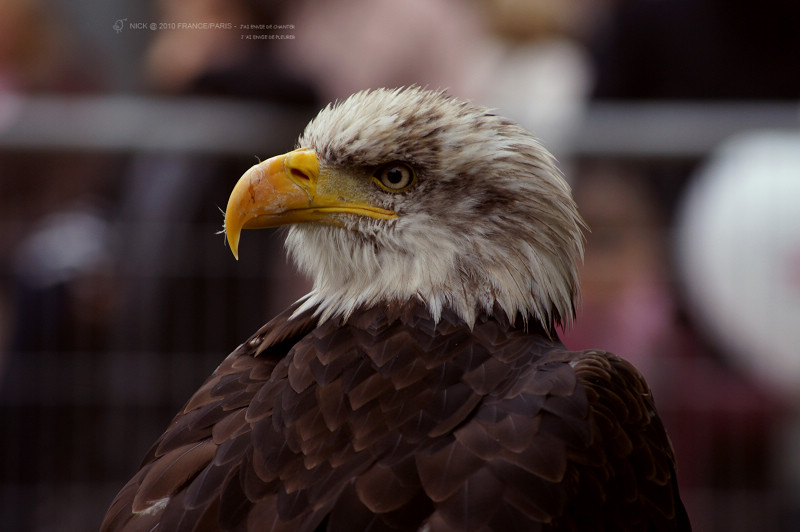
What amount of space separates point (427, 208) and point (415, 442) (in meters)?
0.77

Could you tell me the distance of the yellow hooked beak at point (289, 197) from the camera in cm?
283

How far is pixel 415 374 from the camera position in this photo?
8.36 ft

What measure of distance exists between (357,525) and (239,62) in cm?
359

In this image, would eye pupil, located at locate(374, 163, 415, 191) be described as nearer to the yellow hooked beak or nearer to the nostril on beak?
the yellow hooked beak

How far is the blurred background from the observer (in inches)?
202

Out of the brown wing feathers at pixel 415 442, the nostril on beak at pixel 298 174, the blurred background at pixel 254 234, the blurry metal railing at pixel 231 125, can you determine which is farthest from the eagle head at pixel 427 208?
the blurry metal railing at pixel 231 125

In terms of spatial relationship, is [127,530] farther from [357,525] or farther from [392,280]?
[392,280]

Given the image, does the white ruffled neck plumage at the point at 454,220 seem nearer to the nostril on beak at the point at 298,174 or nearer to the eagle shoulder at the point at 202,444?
the nostril on beak at the point at 298,174

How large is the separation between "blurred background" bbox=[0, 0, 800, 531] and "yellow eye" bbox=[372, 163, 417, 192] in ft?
7.16

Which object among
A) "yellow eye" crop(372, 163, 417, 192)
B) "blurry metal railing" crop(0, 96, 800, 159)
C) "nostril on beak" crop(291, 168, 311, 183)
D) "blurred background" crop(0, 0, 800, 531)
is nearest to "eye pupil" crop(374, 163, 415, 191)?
"yellow eye" crop(372, 163, 417, 192)

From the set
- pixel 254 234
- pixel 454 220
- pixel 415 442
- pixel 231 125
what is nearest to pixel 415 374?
pixel 415 442

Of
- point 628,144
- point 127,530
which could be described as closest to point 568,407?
point 127,530

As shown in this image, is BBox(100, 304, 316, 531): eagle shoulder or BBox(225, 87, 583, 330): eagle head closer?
BBox(100, 304, 316, 531): eagle shoulder

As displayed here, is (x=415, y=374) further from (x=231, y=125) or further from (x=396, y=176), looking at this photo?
(x=231, y=125)
